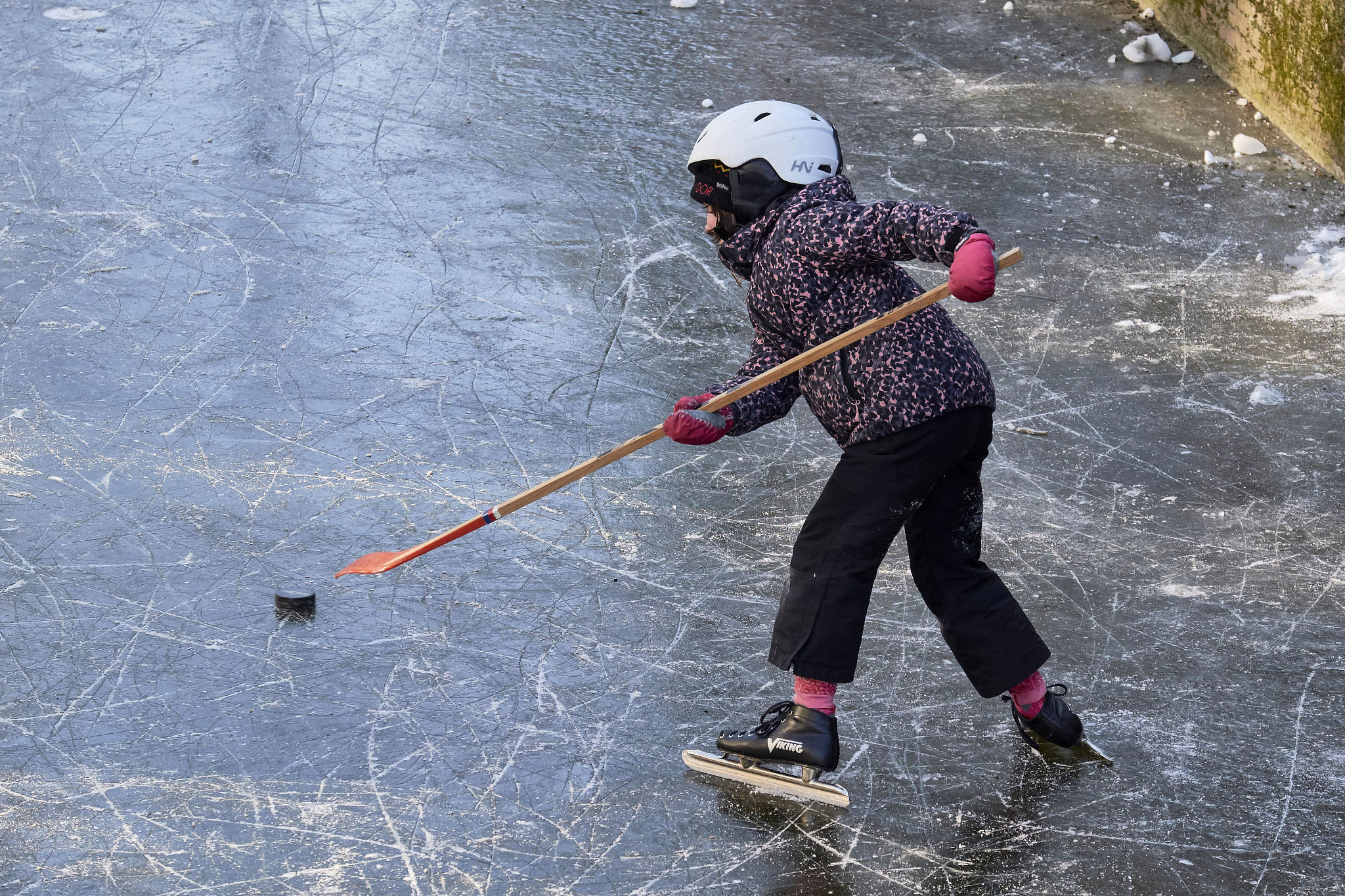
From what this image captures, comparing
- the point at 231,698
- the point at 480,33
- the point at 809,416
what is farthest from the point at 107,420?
the point at 480,33

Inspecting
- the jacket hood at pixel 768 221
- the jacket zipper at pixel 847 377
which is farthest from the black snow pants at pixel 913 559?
the jacket hood at pixel 768 221

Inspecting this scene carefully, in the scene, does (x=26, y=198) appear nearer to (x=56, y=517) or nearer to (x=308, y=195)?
(x=308, y=195)

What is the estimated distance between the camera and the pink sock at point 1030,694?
10.5 feet

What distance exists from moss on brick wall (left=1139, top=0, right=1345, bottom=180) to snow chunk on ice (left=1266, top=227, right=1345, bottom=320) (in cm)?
77

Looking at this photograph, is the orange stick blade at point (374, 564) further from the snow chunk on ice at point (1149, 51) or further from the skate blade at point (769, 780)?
the snow chunk on ice at point (1149, 51)

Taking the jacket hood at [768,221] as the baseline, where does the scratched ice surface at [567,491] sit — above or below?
below

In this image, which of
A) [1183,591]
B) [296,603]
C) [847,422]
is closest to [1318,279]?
[1183,591]

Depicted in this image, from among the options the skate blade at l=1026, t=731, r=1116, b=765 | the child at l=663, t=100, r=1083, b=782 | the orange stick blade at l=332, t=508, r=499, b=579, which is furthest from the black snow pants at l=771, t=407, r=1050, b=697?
the orange stick blade at l=332, t=508, r=499, b=579

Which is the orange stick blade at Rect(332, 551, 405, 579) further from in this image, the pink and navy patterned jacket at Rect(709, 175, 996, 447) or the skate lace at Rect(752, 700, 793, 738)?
the pink and navy patterned jacket at Rect(709, 175, 996, 447)

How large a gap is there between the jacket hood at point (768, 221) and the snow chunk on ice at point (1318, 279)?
10.2 ft

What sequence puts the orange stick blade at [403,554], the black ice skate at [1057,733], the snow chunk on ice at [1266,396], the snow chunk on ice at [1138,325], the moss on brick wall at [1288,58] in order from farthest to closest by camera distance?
the moss on brick wall at [1288,58] → the snow chunk on ice at [1138,325] → the snow chunk on ice at [1266,396] → the orange stick blade at [403,554] → the black ice skate at [1057,733]

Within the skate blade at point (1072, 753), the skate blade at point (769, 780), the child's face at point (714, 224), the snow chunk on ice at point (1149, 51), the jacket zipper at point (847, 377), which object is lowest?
the skate blade at point (769, 780)

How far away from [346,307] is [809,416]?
182cm

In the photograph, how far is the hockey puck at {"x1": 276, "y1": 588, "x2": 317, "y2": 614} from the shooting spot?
372 cm
